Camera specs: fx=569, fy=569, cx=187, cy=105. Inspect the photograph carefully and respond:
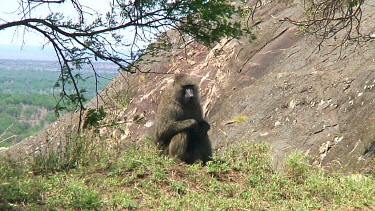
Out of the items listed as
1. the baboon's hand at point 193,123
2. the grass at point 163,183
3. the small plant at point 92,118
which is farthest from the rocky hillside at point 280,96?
the baboon's hand at point 193,123

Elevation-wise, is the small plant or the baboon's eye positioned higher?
the baboon's eye

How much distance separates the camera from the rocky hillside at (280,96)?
995 cm

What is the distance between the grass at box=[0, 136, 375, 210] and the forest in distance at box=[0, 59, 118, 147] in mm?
772

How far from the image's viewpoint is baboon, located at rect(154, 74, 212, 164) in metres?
8.55

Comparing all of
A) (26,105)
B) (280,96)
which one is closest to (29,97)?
(26,105)

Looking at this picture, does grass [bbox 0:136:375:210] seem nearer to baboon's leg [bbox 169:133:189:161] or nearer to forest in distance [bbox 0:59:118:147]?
baboon's leg [bbox 169:133:189:161]

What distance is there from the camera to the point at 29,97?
89062 mm

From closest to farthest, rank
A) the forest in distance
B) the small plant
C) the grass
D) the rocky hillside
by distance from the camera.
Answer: the grass, the forest in distance, the small plant, the rocky hillside

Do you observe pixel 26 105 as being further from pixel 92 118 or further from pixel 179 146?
pixel 92 118

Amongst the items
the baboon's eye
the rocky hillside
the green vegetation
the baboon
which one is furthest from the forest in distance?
the baboon's eye

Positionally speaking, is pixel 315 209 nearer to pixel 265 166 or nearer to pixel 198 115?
pixel 265 166

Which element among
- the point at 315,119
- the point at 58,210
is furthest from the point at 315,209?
the point at 315,119

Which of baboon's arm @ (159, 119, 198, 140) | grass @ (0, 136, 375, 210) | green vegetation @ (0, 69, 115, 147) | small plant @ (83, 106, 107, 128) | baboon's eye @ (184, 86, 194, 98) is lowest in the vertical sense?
green vegetation @ (0, 69, 115, 147)

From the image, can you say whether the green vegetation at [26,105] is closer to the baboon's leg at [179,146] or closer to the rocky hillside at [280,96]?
the rocky hillside at [280,96]
